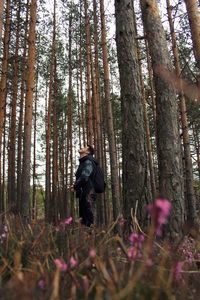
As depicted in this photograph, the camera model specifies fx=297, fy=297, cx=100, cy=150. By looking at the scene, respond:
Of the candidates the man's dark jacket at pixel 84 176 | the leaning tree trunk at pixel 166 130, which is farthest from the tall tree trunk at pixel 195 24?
the man's dark jacket at pixel 84 176

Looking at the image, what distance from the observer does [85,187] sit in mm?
5855

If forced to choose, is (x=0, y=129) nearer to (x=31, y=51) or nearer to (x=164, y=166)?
(x=31, y=51)

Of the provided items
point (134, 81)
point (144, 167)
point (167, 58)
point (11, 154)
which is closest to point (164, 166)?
point (144, 167)

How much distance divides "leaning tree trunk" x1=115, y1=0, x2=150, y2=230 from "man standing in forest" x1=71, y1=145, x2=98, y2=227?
820mm

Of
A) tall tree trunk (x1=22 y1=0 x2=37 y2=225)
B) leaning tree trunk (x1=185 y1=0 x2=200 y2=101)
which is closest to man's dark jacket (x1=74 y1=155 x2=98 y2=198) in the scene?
leaning tree trunk (x1=185 y1=0 x2=200 y2=101)

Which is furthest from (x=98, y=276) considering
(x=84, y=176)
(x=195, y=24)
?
(x=195, y=24)

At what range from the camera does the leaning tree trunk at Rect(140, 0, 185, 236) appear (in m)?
4.79

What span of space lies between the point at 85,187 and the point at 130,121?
1.59 metres

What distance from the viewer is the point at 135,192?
4973mm

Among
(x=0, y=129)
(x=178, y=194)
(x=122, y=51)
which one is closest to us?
(x=178, y=194)

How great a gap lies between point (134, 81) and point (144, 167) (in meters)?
1.63

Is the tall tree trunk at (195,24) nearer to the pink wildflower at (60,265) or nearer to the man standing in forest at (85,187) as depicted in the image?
the man standing in forest at (85,187)

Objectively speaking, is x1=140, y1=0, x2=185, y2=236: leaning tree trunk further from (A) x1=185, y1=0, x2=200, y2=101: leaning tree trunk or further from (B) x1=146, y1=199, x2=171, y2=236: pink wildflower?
Result: (B) x1=146, y1=199, x2=171, y2=236: pink wildflower

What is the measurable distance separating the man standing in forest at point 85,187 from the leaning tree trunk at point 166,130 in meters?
1.40
